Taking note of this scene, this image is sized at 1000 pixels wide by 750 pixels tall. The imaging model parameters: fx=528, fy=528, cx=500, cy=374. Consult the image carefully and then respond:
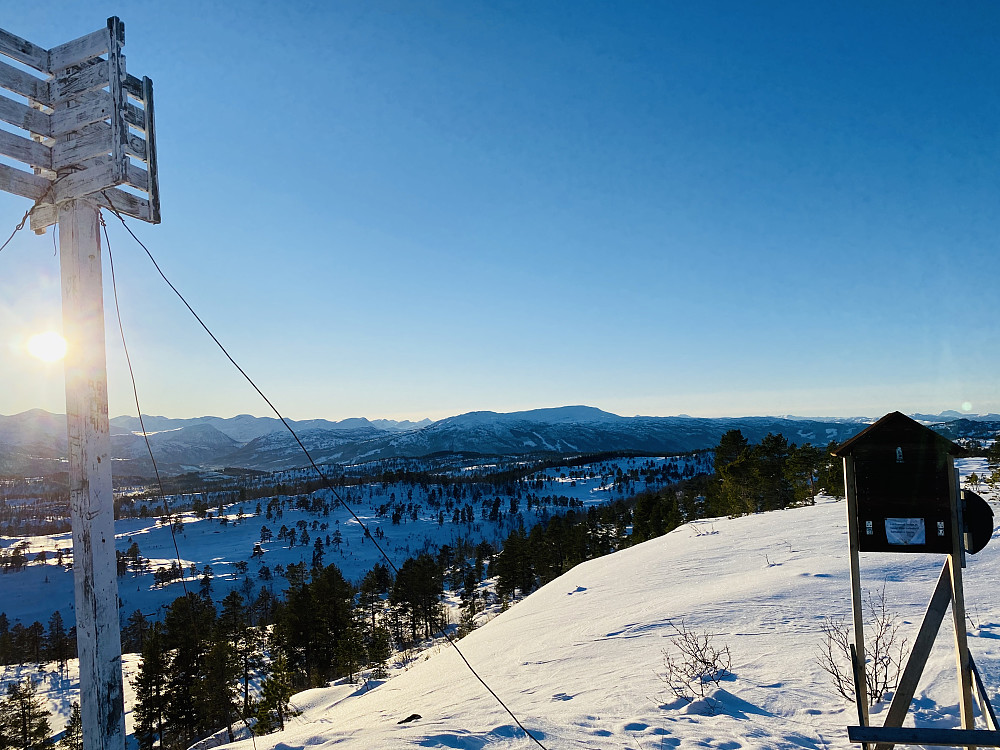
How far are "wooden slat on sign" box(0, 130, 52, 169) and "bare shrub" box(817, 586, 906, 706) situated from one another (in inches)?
309

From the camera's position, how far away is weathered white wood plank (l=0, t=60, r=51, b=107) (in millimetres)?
3502

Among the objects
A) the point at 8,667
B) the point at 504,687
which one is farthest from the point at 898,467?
the point at 8,667

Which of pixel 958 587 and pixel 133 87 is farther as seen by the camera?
pixel 958 587

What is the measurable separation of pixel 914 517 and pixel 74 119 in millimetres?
7163

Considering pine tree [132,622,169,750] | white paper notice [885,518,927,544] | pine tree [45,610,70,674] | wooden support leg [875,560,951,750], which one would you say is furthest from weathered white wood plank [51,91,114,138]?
pine tree [45,610,70,674]

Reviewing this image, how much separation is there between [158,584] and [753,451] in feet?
444

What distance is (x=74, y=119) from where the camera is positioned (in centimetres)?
363

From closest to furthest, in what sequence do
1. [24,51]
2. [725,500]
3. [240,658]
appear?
[24,51] → [725,500] → [240,658]

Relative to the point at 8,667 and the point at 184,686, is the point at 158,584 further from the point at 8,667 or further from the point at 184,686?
the point at 184,686

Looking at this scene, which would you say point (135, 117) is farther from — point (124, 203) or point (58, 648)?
point (58, 648)

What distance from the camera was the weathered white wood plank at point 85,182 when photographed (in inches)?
140

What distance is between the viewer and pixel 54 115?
3.70 metres

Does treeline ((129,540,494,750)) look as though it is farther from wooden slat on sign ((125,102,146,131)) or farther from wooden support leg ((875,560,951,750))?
wooden slat on sign ((125,102,146,131))

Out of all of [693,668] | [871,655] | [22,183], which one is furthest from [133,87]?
[871,655]
